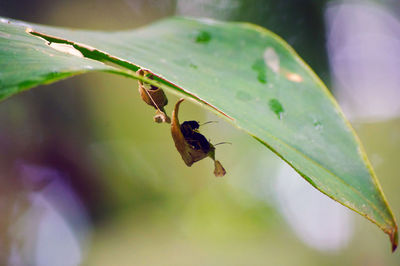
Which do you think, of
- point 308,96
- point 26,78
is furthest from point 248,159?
point 26,78

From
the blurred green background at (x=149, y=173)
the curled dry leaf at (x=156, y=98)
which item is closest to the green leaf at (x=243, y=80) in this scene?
the curled dry leaf at (x=156, y=98)

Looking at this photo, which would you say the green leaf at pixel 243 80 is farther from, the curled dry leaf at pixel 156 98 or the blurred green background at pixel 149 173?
the blurred green background at pixel 149 173

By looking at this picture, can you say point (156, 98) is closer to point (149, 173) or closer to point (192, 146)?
point (192, 146)

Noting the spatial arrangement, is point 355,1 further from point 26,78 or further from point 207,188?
point 26,78

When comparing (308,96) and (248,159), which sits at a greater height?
(308,96)

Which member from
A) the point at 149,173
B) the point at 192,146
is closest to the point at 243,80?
the point at 192,146

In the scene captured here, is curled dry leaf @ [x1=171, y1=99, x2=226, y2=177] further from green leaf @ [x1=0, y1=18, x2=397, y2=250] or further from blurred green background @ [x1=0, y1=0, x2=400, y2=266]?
blurred green background @ [x1=0, y1=0, x2=400, y2=266]
